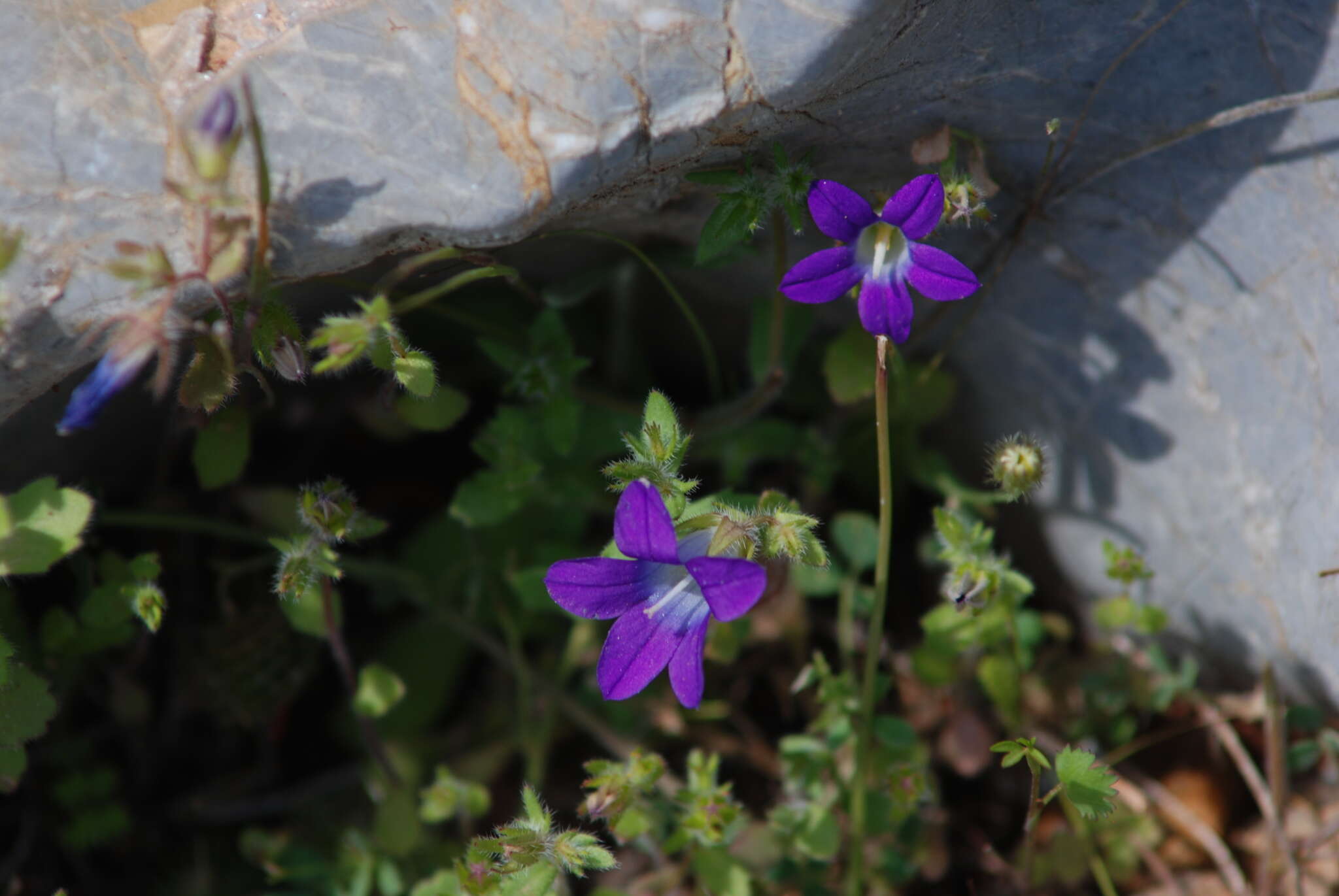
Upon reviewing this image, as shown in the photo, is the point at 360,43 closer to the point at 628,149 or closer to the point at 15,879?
the point at 628,149

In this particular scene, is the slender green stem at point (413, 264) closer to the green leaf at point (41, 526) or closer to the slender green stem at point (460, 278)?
the slender green stem at point (460, 278)

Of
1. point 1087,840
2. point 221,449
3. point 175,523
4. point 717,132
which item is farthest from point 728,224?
point 1087,840

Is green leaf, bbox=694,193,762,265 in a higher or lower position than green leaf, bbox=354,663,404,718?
higher

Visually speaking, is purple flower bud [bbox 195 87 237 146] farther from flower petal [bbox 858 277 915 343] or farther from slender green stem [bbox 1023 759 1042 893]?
slender green stem [bbox 1023 759 1042 893]

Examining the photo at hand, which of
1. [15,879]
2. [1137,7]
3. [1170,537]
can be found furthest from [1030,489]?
[15,879]

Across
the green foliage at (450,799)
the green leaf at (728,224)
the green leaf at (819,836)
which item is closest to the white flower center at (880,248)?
the green leaf at (728,224)

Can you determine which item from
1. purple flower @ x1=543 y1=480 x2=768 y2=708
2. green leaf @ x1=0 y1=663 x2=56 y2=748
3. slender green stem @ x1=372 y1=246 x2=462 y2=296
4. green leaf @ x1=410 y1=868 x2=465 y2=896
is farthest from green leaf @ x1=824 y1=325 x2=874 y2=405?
green leaf @ x1=0 y1=663 x2=56 y2=748
